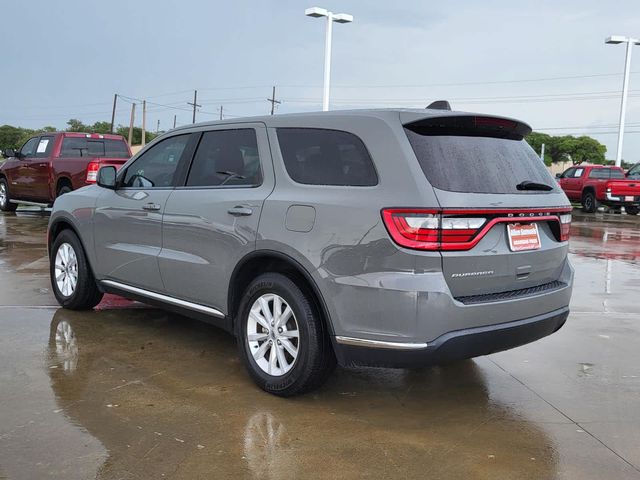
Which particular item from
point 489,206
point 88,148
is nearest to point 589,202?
point 88,148

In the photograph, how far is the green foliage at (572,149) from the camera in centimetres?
7719

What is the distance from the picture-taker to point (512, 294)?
3713mm

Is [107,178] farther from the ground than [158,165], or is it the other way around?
[158,165]

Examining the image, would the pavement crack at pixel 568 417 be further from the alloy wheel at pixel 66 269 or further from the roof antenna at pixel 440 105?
the alloy wheel at pixel 66 269

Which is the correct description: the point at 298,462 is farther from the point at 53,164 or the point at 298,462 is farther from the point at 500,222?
the point at 53,164

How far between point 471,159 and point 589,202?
22593mm

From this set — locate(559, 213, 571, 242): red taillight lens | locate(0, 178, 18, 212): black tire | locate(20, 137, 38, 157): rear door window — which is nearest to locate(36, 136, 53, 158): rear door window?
locate(20, 137, 38, 157): rear door window

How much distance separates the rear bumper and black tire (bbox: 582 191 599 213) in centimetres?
2219

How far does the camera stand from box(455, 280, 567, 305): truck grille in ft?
11.4

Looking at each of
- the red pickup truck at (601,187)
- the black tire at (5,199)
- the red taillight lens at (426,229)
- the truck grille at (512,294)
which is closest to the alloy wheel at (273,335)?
the red taillight lens at (426,229)

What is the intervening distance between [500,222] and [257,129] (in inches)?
69.1

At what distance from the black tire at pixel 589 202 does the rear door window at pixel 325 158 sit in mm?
22232

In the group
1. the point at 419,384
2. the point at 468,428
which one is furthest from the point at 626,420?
the point at 419,384

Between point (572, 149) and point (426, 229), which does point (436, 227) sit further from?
point (572, 149)
